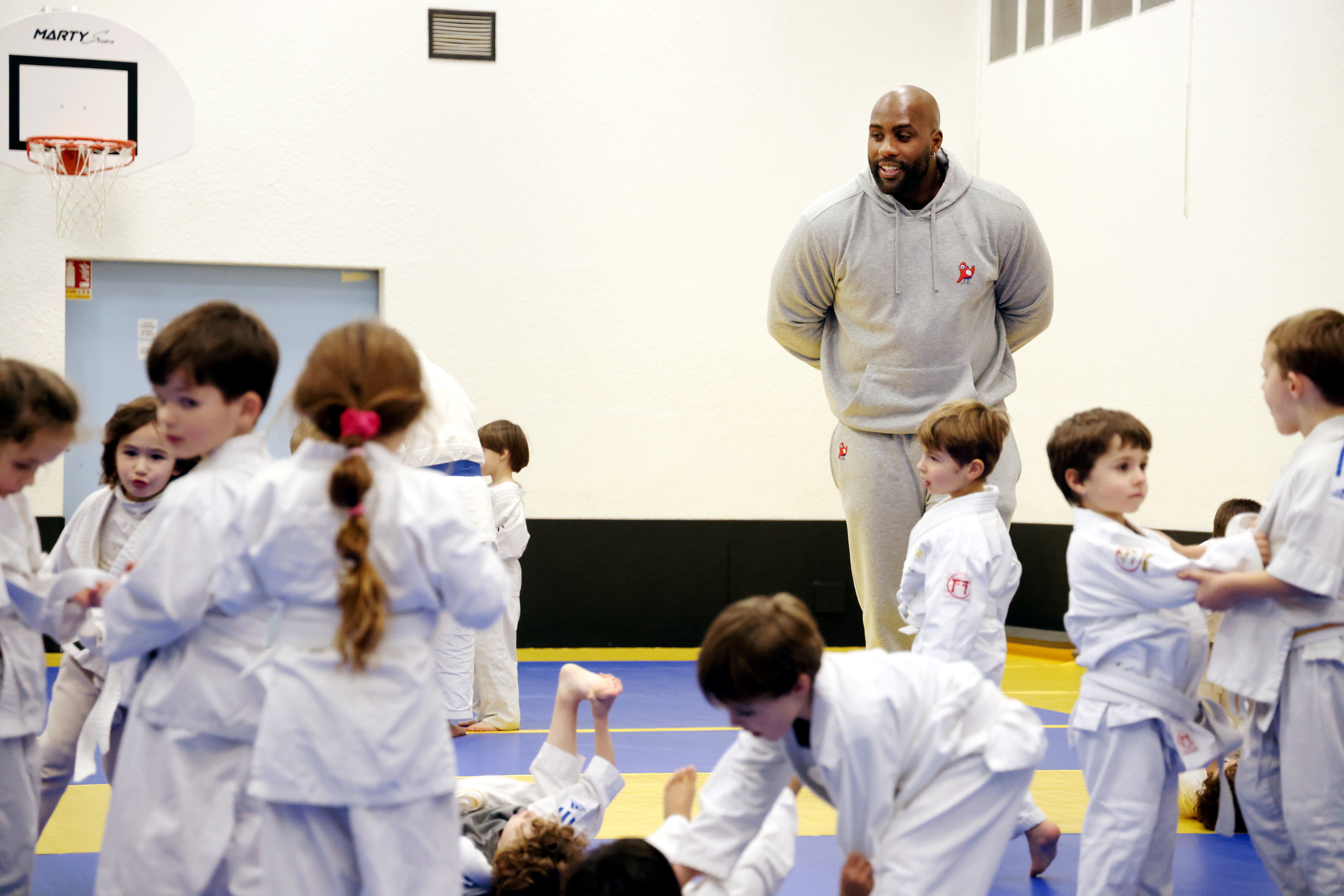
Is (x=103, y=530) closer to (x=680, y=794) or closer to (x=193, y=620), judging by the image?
(x=193, y=620)

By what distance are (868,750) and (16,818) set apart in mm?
1657

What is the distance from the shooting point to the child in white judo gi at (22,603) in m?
2.35

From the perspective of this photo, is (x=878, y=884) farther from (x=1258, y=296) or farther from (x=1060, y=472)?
(x=1258, y=296)

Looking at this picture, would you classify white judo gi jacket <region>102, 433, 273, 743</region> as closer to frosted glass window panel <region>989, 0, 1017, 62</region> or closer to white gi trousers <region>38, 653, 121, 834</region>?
white gi trousers <region>38, 653, 121, 834</region>

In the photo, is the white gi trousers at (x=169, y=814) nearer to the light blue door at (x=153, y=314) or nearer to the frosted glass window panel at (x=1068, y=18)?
the light blue door at (x=153, y=314)

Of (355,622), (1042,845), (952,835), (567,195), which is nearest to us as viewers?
(355,622)

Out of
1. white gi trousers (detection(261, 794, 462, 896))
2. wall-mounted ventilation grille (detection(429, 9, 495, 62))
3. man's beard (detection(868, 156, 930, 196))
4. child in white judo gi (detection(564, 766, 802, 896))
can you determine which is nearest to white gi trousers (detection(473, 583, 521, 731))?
man's beard (detection(868, 156, 930, 196))

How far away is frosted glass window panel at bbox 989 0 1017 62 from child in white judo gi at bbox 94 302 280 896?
23.8 feet

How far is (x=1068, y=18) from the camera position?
782cm

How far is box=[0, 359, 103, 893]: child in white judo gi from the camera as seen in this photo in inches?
92.4

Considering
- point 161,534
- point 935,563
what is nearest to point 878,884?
point 935,563

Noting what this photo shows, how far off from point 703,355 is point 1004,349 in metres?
4.58

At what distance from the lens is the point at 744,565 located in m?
8.15

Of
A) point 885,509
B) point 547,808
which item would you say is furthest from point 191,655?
point 885,509
